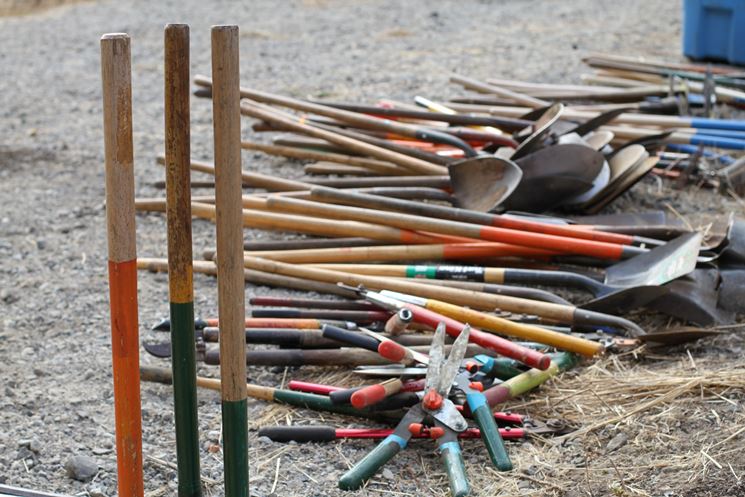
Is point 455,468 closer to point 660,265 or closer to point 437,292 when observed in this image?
point 437,292

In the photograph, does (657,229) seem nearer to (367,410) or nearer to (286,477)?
(367,410)

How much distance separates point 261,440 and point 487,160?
226 cm

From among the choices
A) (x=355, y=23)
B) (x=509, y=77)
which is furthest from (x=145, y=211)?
(x=355, y=23)

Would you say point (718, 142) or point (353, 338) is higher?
point (718, 142)

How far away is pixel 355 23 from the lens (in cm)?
1101

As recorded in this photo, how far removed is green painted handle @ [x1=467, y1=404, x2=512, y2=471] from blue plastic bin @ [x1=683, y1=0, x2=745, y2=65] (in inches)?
238

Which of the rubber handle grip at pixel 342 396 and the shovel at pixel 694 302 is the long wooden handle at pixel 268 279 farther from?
the shovel at pixel 694 302

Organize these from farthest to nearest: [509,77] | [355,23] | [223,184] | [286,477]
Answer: [355,23]
[509,77]
[286,477]
[223,184]

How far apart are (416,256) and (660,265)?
3.55 ft

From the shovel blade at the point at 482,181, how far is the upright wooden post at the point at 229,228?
2632 mm

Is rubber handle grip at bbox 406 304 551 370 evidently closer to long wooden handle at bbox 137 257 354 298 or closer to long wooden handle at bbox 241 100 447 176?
long wooden handle at bbox 137 257 354 298

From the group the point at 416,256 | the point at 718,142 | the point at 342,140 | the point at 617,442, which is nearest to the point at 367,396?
the point at 617,442

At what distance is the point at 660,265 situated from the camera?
4.21m

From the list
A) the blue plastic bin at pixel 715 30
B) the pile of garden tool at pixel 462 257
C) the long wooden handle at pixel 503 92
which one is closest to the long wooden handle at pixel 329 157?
the pile of garden tool at pixel 462 257
